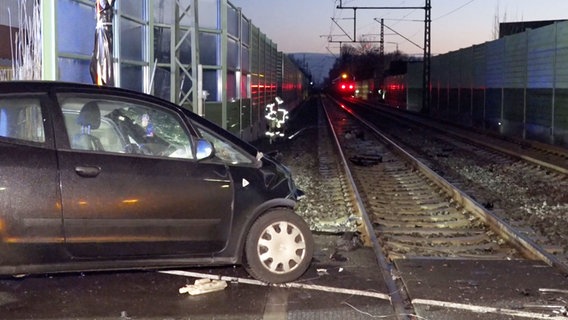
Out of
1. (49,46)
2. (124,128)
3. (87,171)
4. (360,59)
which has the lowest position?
(87,171)

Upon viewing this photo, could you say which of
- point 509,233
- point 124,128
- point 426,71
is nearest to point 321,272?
point 124,128

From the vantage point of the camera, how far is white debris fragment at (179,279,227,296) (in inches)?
247

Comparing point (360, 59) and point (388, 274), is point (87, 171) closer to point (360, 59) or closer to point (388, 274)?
point (388, 274)

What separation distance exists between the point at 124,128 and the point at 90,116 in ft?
1.05

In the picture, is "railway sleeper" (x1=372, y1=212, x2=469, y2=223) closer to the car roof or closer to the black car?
the black car

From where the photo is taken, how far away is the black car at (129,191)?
18.3ft

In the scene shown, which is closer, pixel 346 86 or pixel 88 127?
pixel 88 127

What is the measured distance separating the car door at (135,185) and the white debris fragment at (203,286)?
1.17 ft

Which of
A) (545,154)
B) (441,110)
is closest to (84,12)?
(545,154)

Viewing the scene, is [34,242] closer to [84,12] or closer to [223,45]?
[84,12]

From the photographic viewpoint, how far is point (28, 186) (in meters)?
5.50

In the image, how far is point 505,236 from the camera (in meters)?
8.80

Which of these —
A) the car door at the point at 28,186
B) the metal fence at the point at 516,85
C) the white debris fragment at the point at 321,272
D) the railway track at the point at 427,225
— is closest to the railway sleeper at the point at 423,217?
the railway track at the point at 427,225

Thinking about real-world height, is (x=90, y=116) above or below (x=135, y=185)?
above
